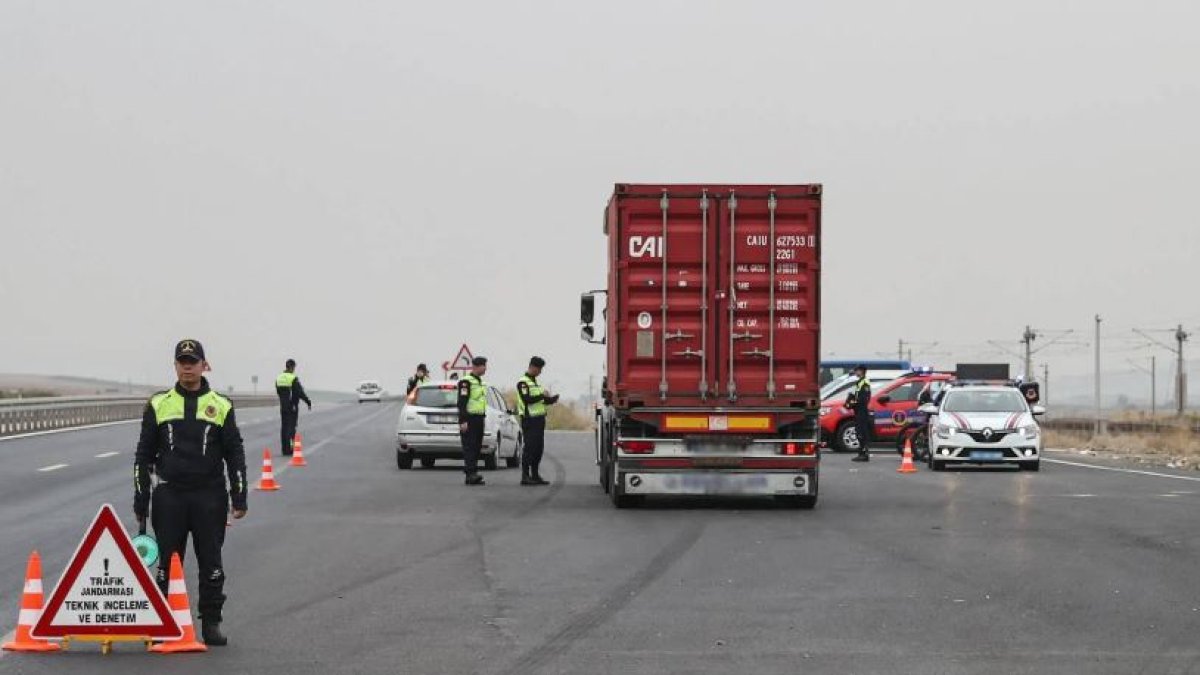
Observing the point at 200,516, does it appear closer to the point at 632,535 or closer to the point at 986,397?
the point at 632,535

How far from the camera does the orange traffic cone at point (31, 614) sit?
34.6ft

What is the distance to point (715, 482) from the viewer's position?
69.3ft

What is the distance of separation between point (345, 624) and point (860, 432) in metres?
25.6

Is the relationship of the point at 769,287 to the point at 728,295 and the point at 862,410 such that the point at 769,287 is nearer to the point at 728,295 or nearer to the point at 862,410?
the point at 728,295

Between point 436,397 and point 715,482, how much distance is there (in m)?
10.7

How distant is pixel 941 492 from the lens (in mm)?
25719

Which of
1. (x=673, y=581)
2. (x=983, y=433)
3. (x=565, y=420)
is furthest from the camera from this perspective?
(x=565, y=420)

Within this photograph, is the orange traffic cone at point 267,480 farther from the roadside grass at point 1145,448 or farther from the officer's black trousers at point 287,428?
the roadside grass at point 1145,448

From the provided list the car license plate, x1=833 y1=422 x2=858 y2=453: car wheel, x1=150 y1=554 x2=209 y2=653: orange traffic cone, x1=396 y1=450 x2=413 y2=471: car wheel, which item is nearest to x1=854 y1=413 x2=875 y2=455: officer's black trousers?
x1=833 y1=422 x2=858 y2=453: car wheel

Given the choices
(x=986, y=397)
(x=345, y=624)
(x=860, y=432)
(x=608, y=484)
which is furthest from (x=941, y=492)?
(x=345, y=624)

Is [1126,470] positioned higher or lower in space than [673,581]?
lower

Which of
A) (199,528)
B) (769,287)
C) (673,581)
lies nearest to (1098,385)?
(769,287)

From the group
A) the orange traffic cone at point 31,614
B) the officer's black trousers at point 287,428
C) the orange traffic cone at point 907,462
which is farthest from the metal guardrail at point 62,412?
the orange traffic cone at point 31,614

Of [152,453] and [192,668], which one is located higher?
[152,453]
